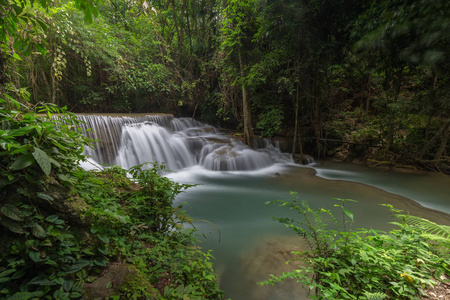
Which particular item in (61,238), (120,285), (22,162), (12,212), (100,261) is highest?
(22,162)

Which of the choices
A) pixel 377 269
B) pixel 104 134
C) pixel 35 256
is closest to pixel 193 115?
pixel 104 134

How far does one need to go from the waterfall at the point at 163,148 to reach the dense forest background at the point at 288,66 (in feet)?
4.01

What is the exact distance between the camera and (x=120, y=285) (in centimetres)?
152

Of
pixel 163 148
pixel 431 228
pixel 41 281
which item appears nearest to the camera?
pixel 41 281

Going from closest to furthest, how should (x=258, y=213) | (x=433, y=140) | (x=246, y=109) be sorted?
1. (x=258, y=213)
2. (x=433, y=140)
3. (x=246, y=109)

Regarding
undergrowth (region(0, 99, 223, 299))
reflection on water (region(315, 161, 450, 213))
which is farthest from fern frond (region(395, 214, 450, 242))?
reflection on water (region(315, 161, 450, 213))

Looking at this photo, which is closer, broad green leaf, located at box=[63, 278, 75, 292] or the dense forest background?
broad green leaf, located at box=[63, 278, 75, 292]

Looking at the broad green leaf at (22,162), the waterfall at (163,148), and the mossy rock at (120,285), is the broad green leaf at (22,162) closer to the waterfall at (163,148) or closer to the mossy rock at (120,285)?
the mossy rock at (120,285)

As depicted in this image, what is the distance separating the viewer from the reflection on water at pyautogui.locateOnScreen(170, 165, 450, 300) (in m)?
2.69

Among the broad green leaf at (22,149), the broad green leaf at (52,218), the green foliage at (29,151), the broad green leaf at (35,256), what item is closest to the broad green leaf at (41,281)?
the broad green leaf at (35,256)

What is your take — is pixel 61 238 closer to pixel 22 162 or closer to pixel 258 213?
pixel 22 162

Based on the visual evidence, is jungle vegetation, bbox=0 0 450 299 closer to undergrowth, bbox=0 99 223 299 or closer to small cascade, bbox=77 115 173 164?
undergrowth, bbox=0 99 223 299

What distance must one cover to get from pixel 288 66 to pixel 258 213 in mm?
5779

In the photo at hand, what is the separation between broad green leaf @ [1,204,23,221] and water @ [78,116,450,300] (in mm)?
2205
